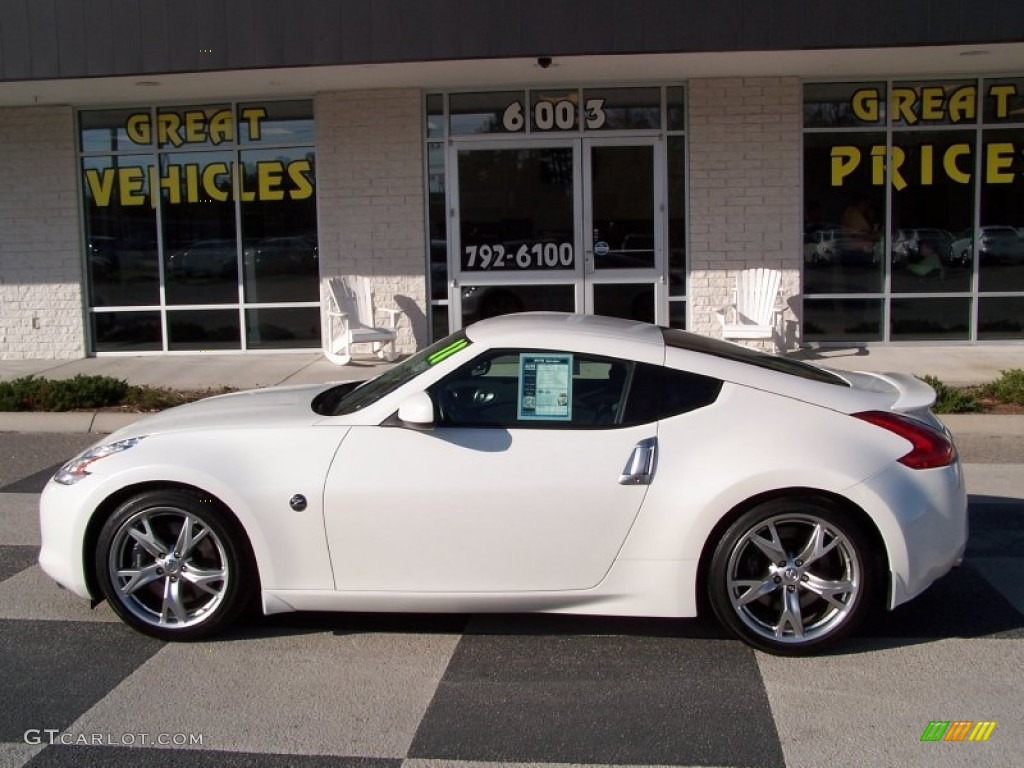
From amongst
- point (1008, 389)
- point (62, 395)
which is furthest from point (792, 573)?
point (62, 395)

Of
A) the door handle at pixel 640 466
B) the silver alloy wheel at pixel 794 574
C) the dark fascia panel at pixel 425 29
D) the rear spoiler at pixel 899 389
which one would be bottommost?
the silver alloy wheel at pixel 794 574

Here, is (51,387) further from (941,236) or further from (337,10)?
(941,236)

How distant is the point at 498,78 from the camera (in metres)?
13.1

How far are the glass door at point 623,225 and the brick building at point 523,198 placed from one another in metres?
0.03

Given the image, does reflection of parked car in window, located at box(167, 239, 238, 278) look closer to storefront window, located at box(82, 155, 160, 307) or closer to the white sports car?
storefront window, located at box(82, 155, 160, 307)

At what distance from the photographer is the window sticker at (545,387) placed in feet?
16.1

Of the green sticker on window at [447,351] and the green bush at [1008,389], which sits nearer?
the green sticker on window at [447,351]

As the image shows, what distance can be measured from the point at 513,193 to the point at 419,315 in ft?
6.29

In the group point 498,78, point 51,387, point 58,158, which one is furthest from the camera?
point 58,158

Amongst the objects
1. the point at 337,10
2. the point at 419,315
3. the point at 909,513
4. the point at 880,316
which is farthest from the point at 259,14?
the point at 909,513

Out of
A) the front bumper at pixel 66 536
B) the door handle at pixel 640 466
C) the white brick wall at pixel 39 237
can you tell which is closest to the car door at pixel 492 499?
the door handle at pixel 640 466

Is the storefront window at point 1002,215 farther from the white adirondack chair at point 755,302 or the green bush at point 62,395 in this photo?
the green bush at point 62,395

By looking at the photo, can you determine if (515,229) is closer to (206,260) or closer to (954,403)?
(206,260)

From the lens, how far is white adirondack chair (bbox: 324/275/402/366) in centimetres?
1306
